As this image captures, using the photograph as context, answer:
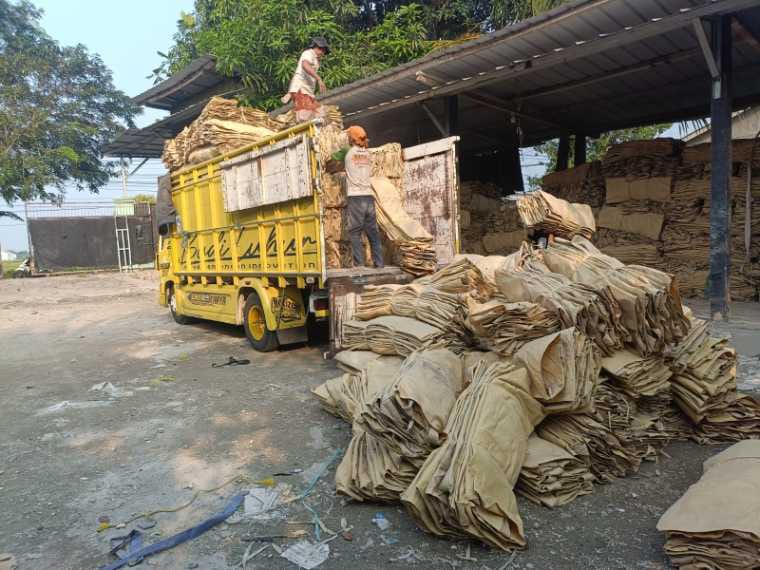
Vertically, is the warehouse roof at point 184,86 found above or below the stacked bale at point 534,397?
above

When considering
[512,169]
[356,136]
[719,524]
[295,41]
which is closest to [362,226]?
[356,136]

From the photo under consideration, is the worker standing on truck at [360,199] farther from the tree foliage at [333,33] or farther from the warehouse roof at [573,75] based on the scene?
the tree foliage at [333,33]

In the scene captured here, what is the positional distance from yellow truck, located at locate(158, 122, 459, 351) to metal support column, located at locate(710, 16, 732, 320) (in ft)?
11.4

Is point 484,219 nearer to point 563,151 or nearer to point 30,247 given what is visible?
point 563,151

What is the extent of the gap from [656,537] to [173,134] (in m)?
20.7

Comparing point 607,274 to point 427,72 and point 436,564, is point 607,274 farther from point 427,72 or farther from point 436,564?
point 427,72

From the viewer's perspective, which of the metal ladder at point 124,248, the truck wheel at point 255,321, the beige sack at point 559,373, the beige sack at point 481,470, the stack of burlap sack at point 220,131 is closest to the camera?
the beige sack at point 481,470

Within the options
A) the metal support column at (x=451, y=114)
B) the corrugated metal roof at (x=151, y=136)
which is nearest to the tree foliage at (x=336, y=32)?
the corrugated metal roof at (x=151, y=136)

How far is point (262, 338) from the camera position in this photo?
25.9 feet

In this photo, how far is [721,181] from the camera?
7.20 meters

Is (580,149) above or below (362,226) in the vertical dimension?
above

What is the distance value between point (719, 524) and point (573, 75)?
8.74 m

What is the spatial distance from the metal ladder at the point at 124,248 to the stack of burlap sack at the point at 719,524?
25223 mm

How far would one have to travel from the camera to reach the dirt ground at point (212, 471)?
2924mm
